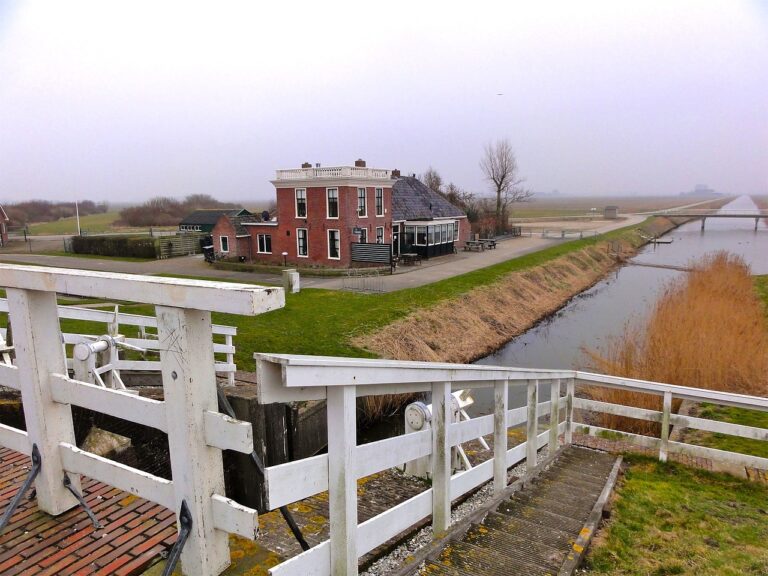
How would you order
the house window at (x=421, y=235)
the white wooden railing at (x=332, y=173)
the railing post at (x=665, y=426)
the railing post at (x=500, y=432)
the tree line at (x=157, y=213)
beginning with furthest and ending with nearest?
the tree line at (x=157, y=213) < the house window at (x=421, y=235) < the white wooden railing at (x=332, y=173) < the railing post at (x=665, y=426) < the railing post at (x=500, y=432)

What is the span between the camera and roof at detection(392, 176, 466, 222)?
33191 mm

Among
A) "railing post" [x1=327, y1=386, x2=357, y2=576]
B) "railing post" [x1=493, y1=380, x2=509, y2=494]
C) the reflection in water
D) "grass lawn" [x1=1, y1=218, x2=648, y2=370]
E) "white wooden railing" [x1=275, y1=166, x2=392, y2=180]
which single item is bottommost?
the reflection in water

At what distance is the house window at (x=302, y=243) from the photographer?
90.7 feet

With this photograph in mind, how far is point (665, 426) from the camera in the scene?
20.0 feet

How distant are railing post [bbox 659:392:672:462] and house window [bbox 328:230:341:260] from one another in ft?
71.5

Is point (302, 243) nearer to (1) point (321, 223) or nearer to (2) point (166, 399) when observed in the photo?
(1) point (321, 223)

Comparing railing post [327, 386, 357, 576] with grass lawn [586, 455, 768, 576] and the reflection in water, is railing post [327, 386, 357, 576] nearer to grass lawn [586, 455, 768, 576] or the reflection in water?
grass lawn [586, 455, 768, 576]

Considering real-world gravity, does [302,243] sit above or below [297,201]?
below

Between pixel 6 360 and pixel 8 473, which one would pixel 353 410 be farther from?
pixel 6 360

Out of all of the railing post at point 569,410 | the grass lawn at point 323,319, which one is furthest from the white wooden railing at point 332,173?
the railing post at point 569,410

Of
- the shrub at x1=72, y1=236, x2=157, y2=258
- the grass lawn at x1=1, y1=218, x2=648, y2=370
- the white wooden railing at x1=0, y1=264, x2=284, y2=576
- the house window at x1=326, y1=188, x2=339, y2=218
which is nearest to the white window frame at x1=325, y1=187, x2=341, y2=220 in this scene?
the house window at x1=326, y1=188, x2=339, y2=218

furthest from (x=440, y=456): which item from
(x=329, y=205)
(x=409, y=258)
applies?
(x=409, y=258)

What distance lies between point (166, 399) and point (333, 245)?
82.1ft

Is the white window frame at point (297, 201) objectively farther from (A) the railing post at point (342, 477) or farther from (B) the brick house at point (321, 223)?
(A) the railing post at point (342, 477)
